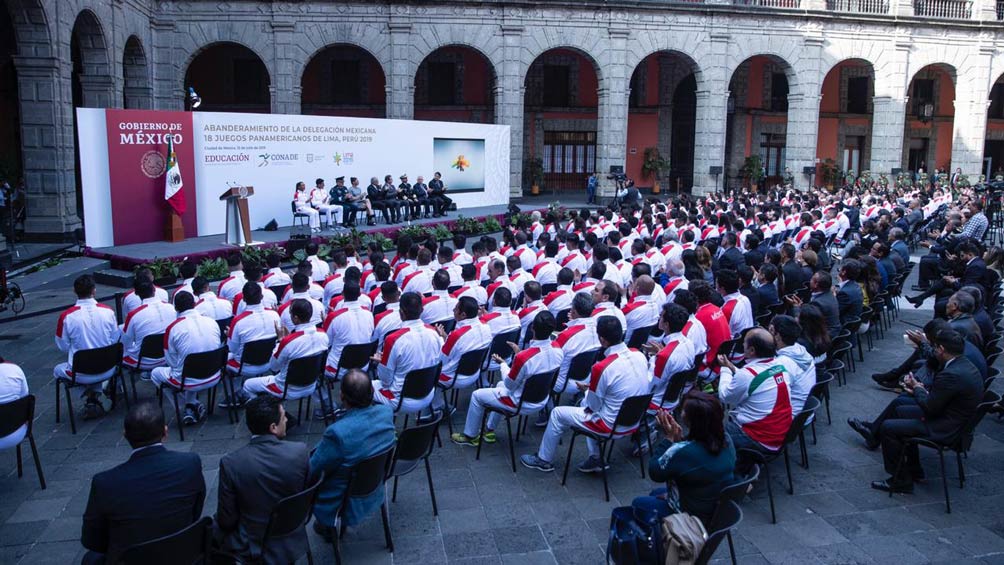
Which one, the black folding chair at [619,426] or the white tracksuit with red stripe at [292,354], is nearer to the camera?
the black folding chair at [619,426]

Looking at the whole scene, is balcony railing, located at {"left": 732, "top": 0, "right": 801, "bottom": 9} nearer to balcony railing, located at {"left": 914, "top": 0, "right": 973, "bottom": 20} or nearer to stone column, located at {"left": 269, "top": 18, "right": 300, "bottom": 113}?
balcony railing, located at {"left": 914, "top": 0, "right": 973, "bottom": 20}

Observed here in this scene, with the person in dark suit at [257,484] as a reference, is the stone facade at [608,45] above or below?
above

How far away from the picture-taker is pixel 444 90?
28.3 m

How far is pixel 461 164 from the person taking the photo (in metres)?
21.5

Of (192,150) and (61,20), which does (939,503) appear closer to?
(192,150)

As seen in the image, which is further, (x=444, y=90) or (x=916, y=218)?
(x=444, y=90)

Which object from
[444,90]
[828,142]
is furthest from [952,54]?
[444,90]

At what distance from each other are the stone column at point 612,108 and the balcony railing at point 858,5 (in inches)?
302

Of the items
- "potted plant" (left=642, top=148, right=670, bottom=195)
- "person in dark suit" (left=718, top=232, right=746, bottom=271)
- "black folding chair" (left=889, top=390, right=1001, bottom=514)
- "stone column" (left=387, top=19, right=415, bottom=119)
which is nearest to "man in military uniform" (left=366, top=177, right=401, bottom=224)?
"stone column" (left=387, top=19, right=415, bottom=119)

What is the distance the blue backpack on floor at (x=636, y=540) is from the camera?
3691mm

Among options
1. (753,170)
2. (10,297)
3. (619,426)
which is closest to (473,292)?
(619,426)

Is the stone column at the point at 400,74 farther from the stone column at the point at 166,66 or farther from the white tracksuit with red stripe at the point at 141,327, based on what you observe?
the white tracksuit with red stripe at the point at 141,327

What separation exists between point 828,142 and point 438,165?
18.1 m

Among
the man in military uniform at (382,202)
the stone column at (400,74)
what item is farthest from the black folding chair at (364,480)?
the stone column at (400,74)
